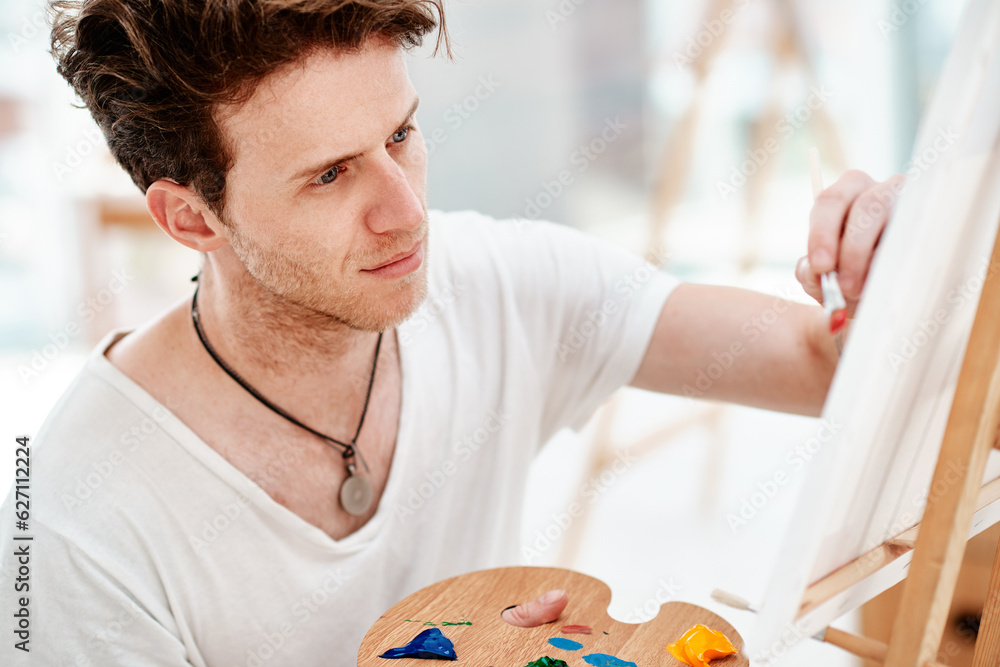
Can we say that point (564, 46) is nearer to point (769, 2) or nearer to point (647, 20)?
point (647, 20)

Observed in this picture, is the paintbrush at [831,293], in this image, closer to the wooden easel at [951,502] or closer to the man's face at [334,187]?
the wooden easel at [951,502]

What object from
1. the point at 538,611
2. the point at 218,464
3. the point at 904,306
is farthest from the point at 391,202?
the point at 904,306

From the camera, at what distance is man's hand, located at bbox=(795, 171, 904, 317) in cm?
79

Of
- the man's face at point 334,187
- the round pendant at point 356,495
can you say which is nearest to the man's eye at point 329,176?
the man's face at point 334,187

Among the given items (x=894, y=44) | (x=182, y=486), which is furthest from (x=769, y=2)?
(x=182, y=486)

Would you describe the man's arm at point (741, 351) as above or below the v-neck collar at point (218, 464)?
above

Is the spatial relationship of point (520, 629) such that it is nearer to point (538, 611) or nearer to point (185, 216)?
point (538, 611)

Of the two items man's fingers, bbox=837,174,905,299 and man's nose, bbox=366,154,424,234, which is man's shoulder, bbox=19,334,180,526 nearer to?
man's nose, bbox=366,154,424,234

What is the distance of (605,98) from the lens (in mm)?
3652

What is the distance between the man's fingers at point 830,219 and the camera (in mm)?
792

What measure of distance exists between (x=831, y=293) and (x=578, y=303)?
575mm

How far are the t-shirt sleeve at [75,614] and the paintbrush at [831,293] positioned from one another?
81 cm

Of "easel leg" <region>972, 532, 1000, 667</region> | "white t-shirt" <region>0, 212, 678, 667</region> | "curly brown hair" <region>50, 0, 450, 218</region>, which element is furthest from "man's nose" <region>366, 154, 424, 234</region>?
"easel leg" <region>972, 532, 1000, 667</region>

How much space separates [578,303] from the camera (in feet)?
4.33
